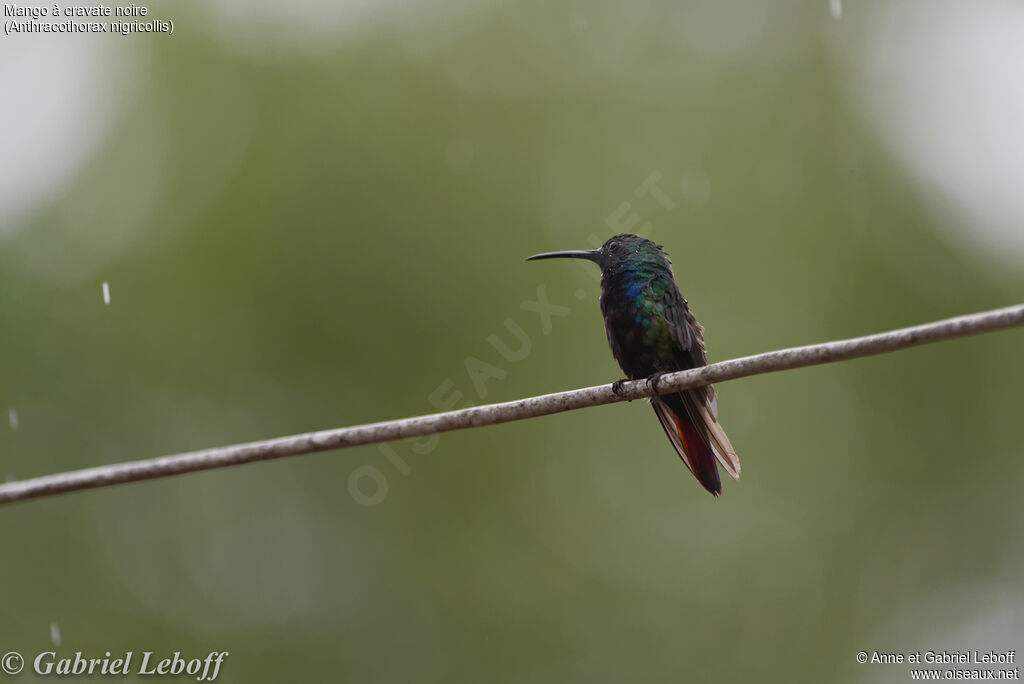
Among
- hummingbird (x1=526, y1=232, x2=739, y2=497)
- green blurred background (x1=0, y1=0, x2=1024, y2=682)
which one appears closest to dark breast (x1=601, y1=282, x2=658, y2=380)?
hummingbird (x1=526, y1=232, x2=739, y2=497)

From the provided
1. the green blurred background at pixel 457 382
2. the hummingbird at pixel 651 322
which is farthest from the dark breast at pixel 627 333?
the green blurred background at pixel 457 382

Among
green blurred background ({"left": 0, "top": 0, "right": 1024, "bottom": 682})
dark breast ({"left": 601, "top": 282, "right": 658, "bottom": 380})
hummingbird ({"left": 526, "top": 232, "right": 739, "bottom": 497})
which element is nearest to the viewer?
hummingbird ({"left": 526, "top": 232, "right": 739, "bottom": 497})

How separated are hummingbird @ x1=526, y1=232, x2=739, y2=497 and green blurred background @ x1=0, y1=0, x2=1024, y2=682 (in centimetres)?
710

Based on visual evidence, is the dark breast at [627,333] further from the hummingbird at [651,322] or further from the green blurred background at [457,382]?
the green blurred background at [457,382]

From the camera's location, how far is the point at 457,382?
12445 millimetres

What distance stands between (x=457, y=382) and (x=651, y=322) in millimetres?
7656

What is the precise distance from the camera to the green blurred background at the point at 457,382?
1318 centimetres

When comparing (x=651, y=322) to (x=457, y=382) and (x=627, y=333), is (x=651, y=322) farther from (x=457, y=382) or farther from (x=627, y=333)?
(x=457, y=382)

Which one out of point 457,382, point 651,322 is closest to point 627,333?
point 651,322

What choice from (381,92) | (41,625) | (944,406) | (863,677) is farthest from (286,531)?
(944,406)

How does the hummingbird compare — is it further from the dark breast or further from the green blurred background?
the green blurred background

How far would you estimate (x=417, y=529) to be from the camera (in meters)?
13.5

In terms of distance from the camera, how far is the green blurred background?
43.2ft

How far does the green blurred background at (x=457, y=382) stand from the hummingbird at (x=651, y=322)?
23.3 ft
